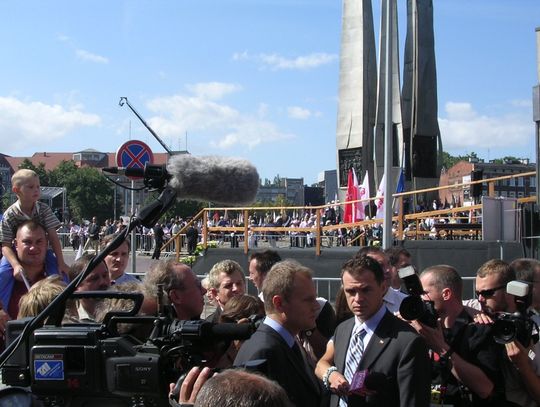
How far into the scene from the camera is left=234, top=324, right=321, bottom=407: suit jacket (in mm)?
3545

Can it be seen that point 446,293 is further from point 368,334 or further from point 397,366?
point 397,366

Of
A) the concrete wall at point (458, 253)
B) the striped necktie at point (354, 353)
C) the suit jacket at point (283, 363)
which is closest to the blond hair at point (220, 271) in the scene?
the striped necktie at point (354, 353)

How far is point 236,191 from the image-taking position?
112 inches

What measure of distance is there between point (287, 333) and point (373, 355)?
18.3 inches

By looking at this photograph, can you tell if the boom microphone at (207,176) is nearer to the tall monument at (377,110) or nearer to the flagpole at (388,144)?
the flagpole at (388,144)

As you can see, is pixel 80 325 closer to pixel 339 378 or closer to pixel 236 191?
pixel 236 191

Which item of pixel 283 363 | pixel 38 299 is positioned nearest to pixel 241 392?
pixel 283 363

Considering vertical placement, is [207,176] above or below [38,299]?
above

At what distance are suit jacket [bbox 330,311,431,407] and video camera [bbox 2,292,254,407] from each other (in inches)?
53.6

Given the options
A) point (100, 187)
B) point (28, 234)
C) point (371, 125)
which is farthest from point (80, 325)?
point (100, 187)

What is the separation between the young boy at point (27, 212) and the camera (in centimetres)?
646

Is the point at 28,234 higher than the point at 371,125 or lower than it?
lower

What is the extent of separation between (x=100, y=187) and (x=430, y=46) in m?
79.9

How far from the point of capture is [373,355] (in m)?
3.85
